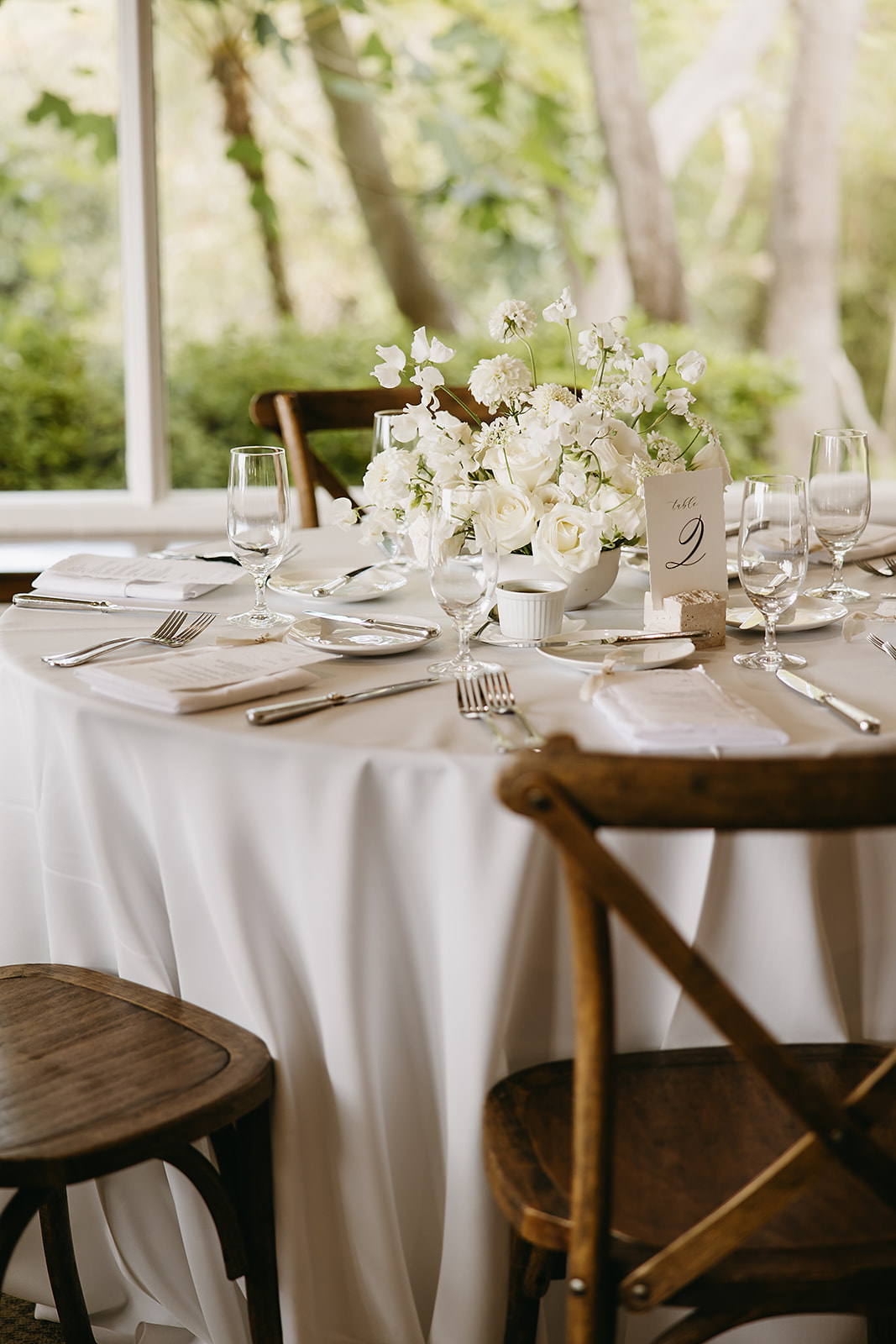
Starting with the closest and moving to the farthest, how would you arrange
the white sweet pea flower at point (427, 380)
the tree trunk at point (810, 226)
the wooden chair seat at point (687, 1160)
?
the wooden chair seat at point (687, 1160), the white sweet pea flower at point (427, 380), the tree trunk at point (810, 226)

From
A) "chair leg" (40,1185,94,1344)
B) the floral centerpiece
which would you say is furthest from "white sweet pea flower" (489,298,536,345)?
"chair leg" (40,1185,94,1344)

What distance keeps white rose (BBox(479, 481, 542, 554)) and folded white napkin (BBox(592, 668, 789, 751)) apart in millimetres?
284

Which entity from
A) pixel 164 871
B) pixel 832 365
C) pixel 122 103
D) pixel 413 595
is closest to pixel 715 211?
pixel 832 365

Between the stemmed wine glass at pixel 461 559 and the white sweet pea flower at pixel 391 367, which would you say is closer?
the stemmed wine glass at pixel 461 559

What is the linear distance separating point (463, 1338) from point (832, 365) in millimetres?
6286

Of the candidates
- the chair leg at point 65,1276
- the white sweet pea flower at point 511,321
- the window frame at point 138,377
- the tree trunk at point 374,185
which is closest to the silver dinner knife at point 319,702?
the white sweet pea flower at point 511,321

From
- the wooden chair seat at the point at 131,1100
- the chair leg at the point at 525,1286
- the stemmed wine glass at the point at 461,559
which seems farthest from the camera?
the stemmed wine glass at the point at 461,559

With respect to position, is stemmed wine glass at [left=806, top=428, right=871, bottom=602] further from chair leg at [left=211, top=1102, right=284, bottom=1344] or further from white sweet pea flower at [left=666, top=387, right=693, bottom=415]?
chair leg at [left=211, top=1102, right=284, bottom=1344]

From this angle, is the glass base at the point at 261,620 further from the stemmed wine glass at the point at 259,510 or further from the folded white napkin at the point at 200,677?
the folded white napkin at the point at 200,677

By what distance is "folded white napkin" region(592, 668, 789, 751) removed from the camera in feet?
3.59

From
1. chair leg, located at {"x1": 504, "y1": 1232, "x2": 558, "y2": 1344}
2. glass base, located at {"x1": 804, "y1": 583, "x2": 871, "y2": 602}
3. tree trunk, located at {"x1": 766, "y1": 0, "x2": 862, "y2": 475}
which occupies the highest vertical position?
tree trunk, located at {"x1": 766, "y1": 0, "x2": 862, "y2": 475}

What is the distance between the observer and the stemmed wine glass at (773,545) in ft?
4.33

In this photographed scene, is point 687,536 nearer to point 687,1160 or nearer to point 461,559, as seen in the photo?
A: point 461,559

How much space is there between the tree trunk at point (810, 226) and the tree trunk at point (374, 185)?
1.89 meters
